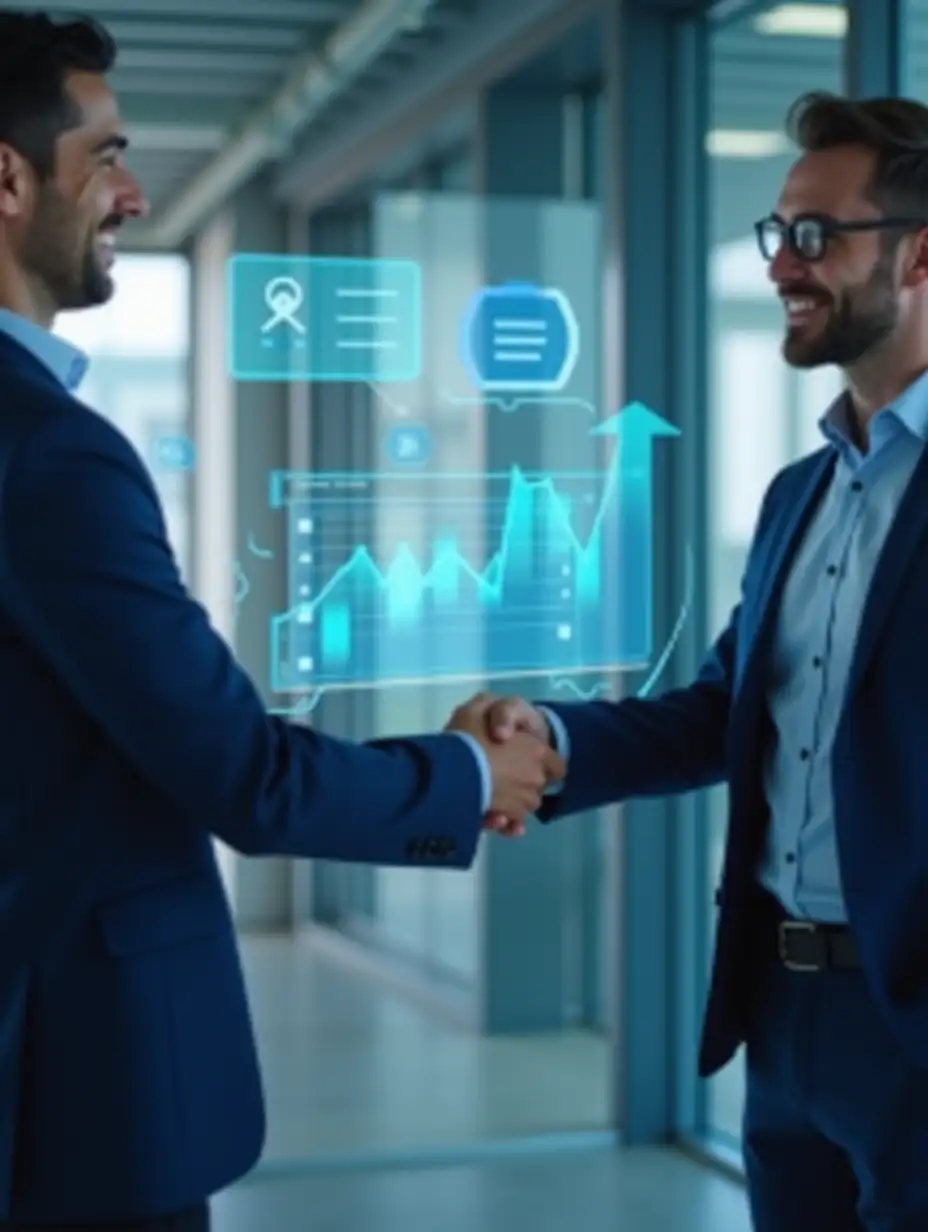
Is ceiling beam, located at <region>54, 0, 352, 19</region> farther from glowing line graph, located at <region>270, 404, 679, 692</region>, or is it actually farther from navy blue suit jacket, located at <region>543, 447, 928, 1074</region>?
navy blue suit jacket, located at <region>543, 447, 928, 1074</region>

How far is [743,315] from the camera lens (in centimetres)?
496

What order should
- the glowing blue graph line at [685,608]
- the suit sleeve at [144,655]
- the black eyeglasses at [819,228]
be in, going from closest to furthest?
1. the suit sleeve at [144,655]
2. the black eyeglasses at [819,228]
3. the glowing blue graph line at [685,608]

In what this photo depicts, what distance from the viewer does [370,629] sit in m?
4.73

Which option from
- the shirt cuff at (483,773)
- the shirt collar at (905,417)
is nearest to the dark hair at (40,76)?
the shirt cuff at (483,773)

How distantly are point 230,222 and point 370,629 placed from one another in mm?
993

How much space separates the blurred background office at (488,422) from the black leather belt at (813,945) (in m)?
2.29

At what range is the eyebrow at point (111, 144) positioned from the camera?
7.25 feet

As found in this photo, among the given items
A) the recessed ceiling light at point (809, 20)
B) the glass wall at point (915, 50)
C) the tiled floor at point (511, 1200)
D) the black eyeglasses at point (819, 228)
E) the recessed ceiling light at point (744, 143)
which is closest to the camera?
the black eyeglasses at point (819, 228)

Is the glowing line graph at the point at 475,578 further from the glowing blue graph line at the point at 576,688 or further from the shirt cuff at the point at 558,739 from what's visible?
the shirt cuff at the point at 558,739

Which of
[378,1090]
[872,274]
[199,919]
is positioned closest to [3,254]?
[199,919]

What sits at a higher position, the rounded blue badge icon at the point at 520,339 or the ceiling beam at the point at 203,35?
the ceiling beam at the point at 203,35

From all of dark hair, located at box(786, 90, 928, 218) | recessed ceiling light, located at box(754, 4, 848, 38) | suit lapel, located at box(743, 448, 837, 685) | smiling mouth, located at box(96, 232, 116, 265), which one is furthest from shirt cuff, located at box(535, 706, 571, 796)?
recessed ceiling light, located at box(754, 4, 848, 38)

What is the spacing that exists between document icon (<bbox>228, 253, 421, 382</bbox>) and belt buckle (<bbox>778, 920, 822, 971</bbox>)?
255 centimetres

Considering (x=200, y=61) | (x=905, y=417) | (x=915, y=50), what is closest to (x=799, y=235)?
(x=905, y=417)
